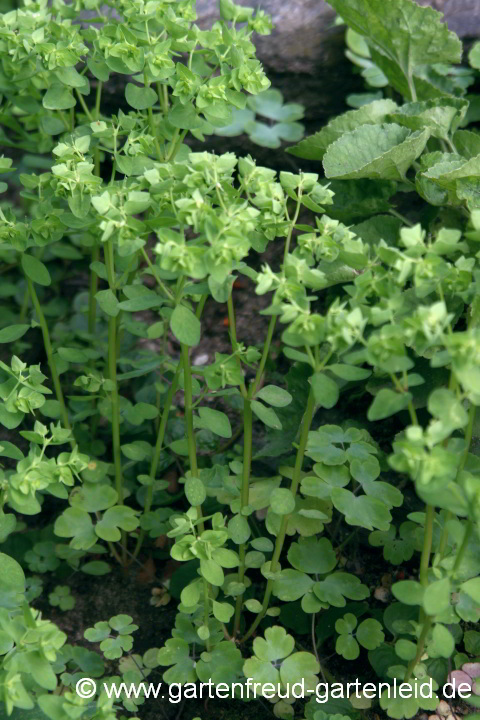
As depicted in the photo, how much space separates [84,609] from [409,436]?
3.68 ft

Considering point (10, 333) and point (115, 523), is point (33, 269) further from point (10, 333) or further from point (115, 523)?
point (115, 523)

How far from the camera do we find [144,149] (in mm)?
1558

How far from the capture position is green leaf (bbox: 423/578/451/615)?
118 cm

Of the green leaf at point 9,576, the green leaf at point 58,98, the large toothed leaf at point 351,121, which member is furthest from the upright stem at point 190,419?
the large toothed leaf at point 351,121

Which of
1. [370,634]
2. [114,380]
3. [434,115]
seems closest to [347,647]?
[370,634]

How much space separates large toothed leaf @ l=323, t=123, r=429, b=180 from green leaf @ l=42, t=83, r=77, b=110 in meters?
0.60

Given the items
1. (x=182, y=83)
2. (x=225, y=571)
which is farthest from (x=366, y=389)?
(x=182, y=83)

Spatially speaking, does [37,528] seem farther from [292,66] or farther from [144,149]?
[292,66]

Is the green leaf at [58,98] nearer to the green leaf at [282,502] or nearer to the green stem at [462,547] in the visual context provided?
the green leaf at [282,502]

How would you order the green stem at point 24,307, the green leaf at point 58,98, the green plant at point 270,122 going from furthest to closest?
the green plant at point 270,122 → the green stem at point 24,307 → the green leaf at point 58,98

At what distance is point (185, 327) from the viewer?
1354 mm

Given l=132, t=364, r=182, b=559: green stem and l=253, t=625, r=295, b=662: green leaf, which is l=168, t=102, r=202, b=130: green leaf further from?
l=253, t=625, r=295, b=662: green leaf

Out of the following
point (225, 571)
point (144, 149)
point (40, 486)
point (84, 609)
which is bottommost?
point (84, 609)

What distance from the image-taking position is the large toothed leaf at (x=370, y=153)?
5.97 ft
